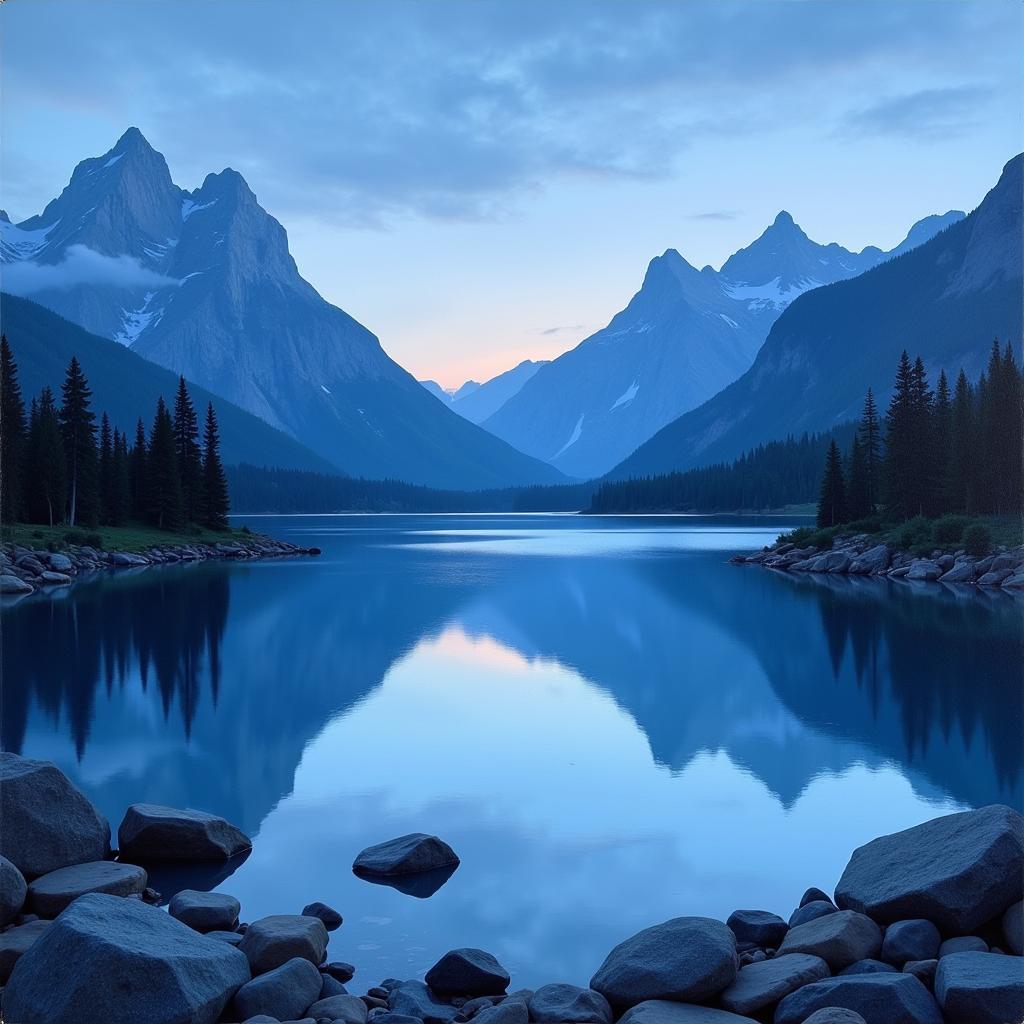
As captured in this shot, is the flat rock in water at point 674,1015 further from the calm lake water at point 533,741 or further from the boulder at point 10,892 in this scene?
the boulder at point 10,892

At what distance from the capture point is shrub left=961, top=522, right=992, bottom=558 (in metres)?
63.7

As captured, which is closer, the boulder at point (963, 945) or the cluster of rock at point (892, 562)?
the boulder at point (963, 945)

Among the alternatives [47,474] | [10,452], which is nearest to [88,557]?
[10,452]

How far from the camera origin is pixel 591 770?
20.9m

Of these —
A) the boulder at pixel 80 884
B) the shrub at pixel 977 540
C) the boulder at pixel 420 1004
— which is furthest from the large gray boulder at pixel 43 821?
the shrub at pixel 977 540

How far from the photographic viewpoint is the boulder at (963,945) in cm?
1091

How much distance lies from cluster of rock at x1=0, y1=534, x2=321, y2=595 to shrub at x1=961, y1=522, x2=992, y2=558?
5528 cm

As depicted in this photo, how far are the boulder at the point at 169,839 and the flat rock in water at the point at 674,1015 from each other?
A: 7.52 m

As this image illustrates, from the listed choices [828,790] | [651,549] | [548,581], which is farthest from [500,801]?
[651,549]

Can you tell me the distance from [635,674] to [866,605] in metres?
22.3

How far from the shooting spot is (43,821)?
45.6 ft

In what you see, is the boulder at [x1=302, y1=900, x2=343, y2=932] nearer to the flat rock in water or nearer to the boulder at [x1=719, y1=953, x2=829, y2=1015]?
the flat rock in water

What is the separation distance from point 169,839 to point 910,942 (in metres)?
9.93

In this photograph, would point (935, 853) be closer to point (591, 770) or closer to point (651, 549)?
point (591, 770)
